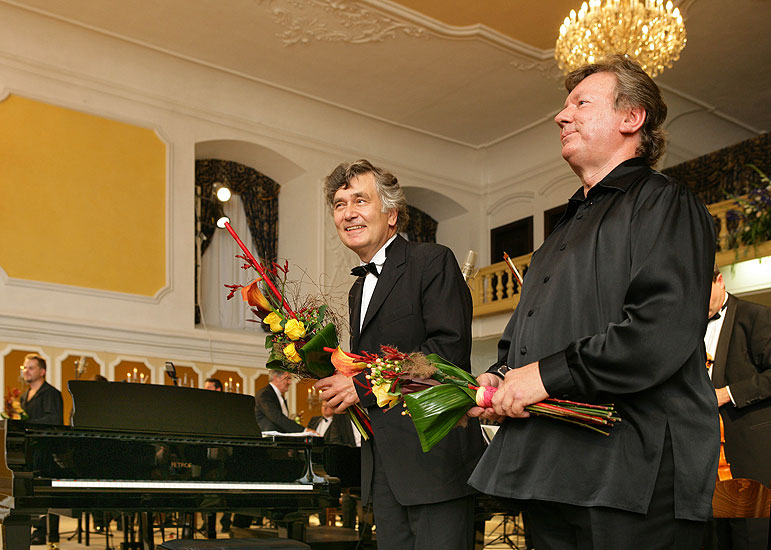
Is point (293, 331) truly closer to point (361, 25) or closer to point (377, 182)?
point (377, 182)

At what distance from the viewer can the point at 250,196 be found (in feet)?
39.4

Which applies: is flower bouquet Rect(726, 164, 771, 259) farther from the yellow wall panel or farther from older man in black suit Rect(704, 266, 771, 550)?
the yellow wall panel

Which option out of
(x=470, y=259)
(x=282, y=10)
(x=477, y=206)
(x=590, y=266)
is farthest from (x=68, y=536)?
(x=477, y=206)

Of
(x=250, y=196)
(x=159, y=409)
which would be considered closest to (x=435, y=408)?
(x=159, y=409)

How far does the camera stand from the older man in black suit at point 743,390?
13.2 ft

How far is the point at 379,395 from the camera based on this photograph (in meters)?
1.75

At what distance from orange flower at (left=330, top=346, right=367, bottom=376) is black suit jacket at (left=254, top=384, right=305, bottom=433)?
18.9ft

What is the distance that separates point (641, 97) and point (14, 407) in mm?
6838

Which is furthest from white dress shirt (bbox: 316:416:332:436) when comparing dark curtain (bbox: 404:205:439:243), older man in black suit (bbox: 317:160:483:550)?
older man in black suit (bbox: 317:160:483:550)

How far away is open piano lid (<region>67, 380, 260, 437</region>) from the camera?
327 cm

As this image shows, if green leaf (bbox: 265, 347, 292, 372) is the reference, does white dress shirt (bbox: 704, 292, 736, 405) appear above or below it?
above

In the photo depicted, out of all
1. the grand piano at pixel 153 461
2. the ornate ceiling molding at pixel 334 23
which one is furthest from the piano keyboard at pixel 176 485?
the ornate ceiling molding at pixel 334 23

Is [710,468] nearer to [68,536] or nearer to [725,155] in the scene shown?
[68,536]

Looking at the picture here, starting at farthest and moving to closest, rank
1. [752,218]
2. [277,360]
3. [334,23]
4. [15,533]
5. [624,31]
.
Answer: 1. [334,23]
2. [752,218]
3. [624,31]
4. [15,533]
5. [277,360]
